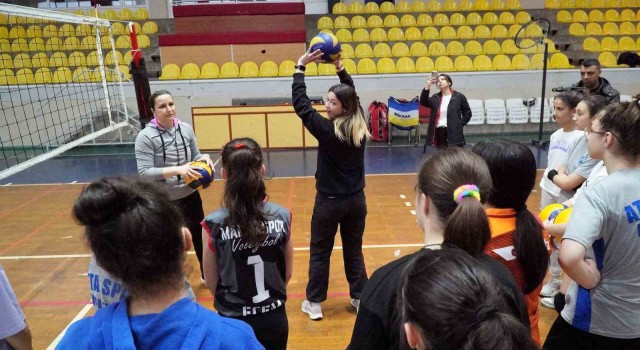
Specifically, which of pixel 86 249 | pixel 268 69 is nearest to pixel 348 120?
pixel 86 249

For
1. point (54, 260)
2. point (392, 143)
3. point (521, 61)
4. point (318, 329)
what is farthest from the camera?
point (521, 61)

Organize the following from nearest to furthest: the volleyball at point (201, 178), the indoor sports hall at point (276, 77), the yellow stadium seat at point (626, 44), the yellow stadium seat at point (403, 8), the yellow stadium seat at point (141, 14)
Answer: the volleyball at point (201, 178)
the indoor sports hall at point (276, 77)
the yellow stadium seat at point (626, 44)
the yellow stadium seat at point (403, 8)
the yellow stadium seat at point (141, 14)

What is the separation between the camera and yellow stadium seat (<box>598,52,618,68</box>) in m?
10.2

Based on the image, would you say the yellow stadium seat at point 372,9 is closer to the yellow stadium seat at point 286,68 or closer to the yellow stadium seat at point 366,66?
the yellow stadium seat at point 366,66

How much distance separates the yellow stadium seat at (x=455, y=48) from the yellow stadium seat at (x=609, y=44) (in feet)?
11.3

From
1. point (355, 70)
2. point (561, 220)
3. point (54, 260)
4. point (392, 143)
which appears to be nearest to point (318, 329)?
point (561, 220)

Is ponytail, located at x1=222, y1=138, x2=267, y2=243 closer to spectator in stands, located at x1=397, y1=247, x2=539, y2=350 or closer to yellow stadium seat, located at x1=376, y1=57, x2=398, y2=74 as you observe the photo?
spectator in stands, located at x1=397, y1=247, x2=539, y2=350

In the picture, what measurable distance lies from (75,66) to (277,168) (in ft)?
19.4

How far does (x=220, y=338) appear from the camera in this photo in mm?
1007

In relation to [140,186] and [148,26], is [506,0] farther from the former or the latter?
[140,186]

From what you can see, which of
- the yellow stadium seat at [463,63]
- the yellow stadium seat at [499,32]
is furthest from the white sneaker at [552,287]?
the yellow stadium seat at [499,32]

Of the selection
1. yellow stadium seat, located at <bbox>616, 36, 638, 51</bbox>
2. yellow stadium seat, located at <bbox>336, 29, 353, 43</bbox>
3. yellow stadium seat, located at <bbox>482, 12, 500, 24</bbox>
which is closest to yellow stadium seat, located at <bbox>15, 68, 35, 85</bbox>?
yellow stadium seat, located at <bbox>336, 29, 353, 43</bbox>

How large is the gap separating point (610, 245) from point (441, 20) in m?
11.4

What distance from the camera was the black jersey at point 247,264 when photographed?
1.95 metres
